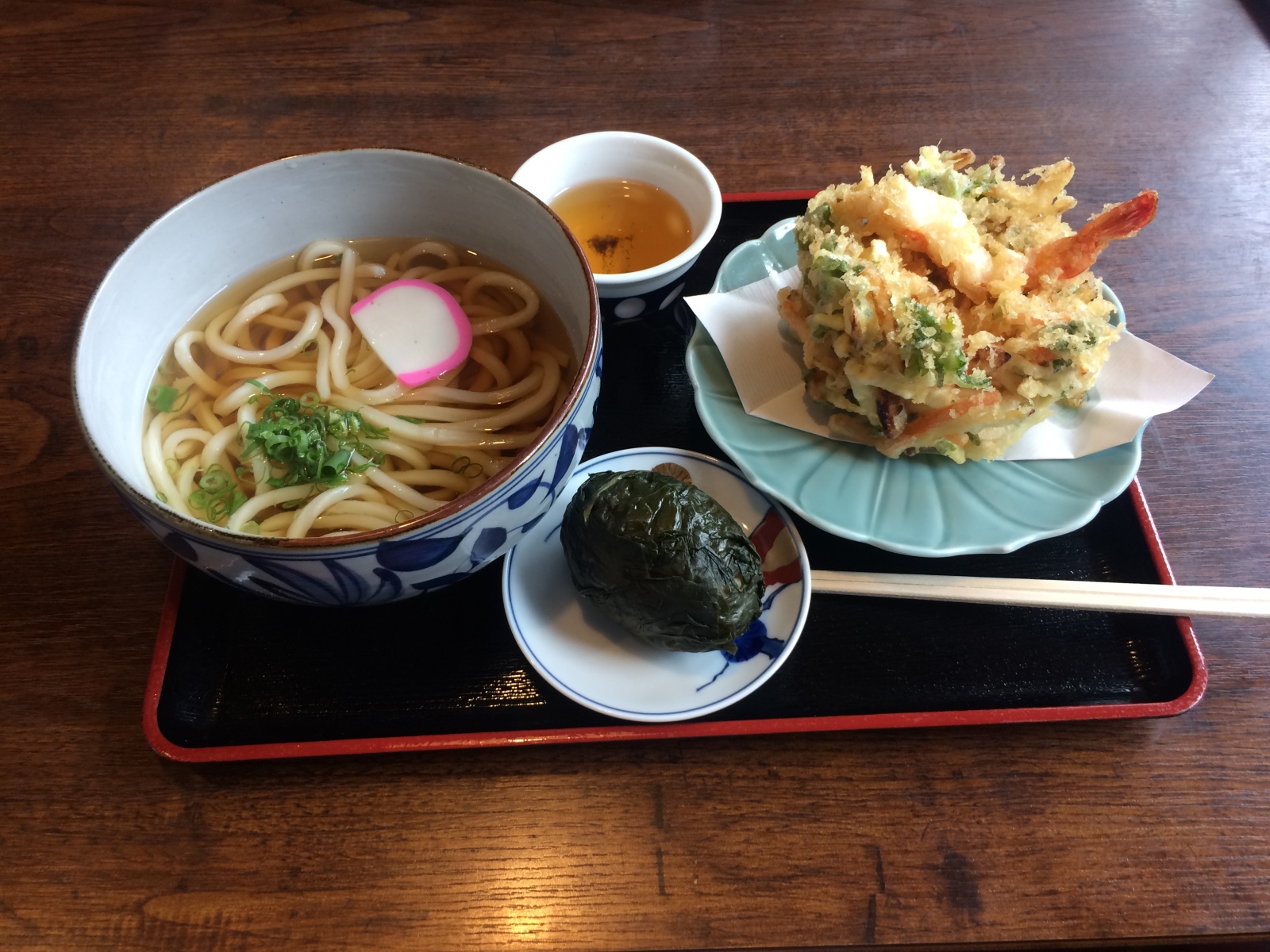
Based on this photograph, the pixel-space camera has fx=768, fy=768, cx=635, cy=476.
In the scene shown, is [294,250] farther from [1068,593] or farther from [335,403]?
[1068,593]

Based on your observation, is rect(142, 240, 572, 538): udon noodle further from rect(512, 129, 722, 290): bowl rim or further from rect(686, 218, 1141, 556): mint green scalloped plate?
rect(686, 218, 1141, 556): mint green scalloped plate

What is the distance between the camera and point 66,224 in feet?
5.86

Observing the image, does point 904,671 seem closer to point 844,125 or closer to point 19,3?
point 844,125

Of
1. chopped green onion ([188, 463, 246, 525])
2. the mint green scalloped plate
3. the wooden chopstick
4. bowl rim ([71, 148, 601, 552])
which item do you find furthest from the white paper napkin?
chopped green onion ([188, 463, 246, 525])

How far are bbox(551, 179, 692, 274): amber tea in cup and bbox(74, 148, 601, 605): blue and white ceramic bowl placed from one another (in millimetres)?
412

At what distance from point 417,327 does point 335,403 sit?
20 centimetres

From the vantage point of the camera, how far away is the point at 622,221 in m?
1.75

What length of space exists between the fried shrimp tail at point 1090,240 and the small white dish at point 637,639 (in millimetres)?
659

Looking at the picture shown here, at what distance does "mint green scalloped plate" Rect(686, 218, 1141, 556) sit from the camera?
4.18ft

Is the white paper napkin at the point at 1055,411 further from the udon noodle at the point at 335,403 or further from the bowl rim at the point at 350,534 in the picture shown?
the bowl rim at the point at 350,534

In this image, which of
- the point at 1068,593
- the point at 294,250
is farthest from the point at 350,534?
the point at 1068,593

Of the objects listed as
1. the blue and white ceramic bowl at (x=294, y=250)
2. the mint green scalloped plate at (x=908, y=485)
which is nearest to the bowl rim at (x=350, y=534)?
the blue and white ceramic bowl at (x=294, y=250)

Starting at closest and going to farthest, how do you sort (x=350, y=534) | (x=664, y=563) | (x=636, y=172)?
(x=350, y=534) < (x=664, y=563) < (x=636, y=172)

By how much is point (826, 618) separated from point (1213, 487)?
82 centimetres
